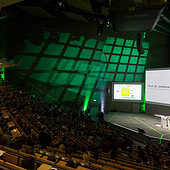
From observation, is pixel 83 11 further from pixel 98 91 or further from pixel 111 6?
pixel 111 6

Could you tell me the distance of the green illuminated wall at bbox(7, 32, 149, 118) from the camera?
1449 centimetres

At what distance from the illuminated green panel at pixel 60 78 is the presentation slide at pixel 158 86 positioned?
7202 millimetres

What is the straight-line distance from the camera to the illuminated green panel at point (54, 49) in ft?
48.0

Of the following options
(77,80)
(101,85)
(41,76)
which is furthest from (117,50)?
(41,76)

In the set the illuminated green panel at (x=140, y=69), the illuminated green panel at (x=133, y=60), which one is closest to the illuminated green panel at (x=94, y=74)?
the illuminated green panel at (x=133, y=60)

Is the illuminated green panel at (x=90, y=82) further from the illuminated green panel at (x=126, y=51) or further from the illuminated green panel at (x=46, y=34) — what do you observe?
the illuminated green panel at (x=46, y=34)

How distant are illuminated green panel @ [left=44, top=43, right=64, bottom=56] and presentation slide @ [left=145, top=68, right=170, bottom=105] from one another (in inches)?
309

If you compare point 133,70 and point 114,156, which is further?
point 133,70

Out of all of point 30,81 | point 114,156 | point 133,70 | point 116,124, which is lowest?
point 116,124

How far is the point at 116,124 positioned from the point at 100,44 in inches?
316

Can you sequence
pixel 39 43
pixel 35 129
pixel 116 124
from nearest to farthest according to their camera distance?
1. pixel 35 129
2. pixel 116 124
3. pixel 39 43

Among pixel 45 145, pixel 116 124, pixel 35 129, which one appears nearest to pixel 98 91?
pixel 116 124

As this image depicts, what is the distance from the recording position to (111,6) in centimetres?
278

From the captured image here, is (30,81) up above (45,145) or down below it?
above
